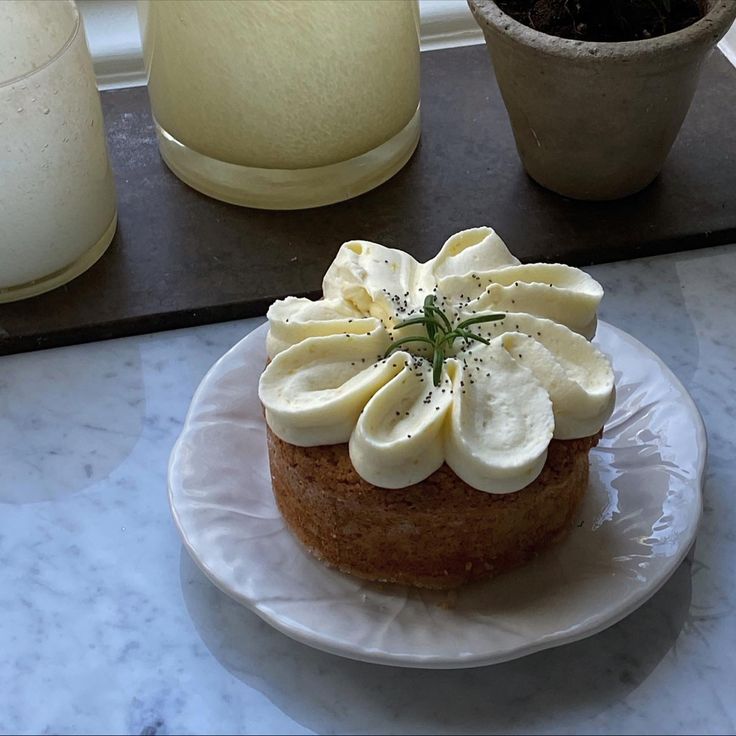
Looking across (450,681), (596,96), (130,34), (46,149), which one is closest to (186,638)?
(450,681)

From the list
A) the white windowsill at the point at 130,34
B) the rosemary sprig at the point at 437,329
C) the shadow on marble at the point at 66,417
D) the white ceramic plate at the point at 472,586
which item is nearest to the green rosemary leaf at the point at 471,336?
the rosemary sprig at the point at 437,329

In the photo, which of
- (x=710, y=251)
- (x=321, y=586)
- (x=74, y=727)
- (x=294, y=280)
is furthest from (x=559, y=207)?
(x=74, y=727)

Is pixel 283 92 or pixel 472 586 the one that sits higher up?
pixel 283 92

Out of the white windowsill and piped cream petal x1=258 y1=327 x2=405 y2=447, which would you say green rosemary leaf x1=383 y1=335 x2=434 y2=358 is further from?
the white windowsill

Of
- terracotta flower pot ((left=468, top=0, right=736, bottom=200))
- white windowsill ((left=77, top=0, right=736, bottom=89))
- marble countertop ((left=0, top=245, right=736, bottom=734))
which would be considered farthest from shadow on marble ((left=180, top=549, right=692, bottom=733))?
white windowsill ((left=77, top=0, right=736, bottom=89))

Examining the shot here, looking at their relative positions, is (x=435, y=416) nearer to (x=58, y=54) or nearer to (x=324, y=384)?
(x=324, y=384)

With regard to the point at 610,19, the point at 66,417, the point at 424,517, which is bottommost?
the point at 66,417

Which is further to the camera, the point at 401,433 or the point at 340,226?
the point at 340,226
